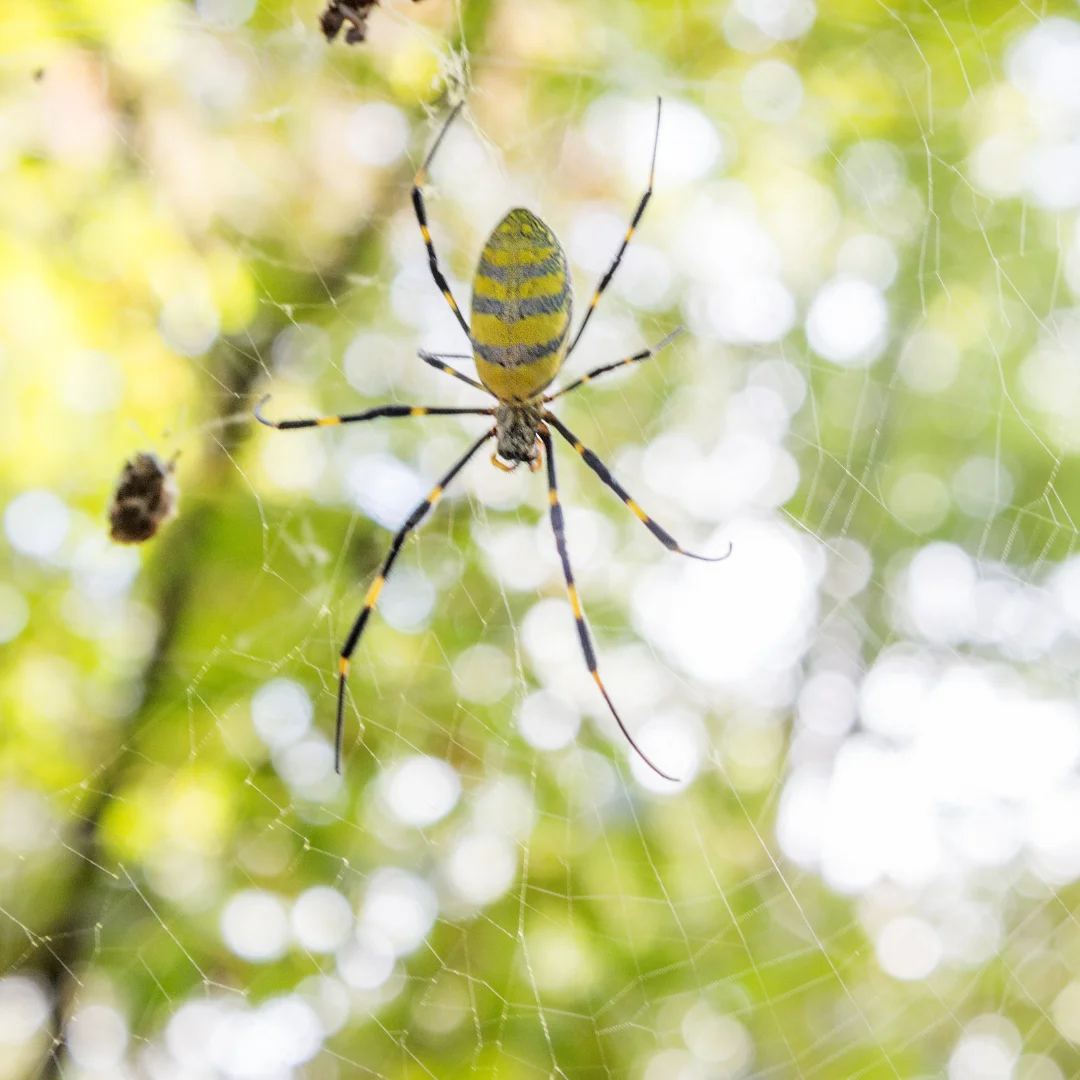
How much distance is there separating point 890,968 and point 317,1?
734 cm

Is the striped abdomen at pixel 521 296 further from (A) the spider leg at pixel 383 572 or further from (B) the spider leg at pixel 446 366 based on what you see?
(A) the spider leg at pixel 383 572

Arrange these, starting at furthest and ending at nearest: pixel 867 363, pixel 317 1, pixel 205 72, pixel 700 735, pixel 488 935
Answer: pixel 700 735
pixel 867 363
pixel 488 935
pixel 205 72
pixel 317 1

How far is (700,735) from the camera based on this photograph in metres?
5.86

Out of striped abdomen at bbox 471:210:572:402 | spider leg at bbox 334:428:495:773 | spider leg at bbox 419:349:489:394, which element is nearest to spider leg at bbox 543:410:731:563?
spider leg at bbox 334:428:495:773

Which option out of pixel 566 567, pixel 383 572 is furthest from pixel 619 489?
pixel 383 572

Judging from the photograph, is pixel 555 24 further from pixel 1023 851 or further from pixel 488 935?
pixel 1023 851

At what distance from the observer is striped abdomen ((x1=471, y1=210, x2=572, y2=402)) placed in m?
2.44

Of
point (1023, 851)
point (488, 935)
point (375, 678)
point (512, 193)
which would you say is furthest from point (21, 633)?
point (1023, 851)

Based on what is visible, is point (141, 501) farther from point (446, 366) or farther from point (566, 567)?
point (566, 567)

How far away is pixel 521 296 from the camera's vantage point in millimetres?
2467

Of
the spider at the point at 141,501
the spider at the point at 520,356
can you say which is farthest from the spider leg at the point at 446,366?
the spider at the point at 141,501

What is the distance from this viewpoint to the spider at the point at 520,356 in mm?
2457

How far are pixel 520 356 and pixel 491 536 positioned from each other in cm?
235

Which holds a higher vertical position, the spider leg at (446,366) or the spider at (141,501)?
the spider leg at (446,366)
